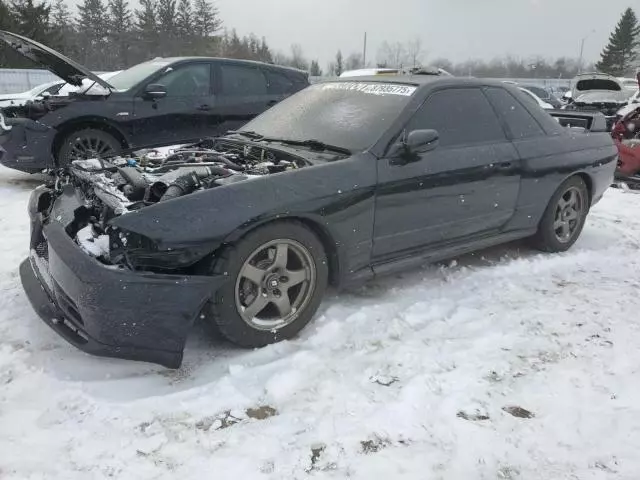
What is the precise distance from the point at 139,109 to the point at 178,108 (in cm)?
47

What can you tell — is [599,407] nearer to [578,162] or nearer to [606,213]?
[578,162]

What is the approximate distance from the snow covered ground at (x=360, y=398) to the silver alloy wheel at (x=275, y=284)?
0.18 m

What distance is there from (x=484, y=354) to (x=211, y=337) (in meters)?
1.54

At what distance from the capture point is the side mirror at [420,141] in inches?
131

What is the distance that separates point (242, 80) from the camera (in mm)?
7129

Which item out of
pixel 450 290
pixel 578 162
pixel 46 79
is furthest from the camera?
pixel 46 79

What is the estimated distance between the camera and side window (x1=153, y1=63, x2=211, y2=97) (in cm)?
667

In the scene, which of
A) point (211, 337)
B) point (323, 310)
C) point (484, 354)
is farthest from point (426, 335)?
point (211, 337)

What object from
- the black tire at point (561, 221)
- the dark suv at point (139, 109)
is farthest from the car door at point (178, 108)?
the black tire at point (561, 221)

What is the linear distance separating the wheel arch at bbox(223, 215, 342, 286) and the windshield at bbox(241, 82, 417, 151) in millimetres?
638

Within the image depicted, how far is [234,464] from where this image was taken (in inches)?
82.1

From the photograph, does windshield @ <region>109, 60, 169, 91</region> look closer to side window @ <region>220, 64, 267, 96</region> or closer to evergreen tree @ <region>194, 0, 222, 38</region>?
side window @ <region>220, 64, 267, 96</region>

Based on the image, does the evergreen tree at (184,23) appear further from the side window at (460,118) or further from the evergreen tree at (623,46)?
the side window at (460,118)

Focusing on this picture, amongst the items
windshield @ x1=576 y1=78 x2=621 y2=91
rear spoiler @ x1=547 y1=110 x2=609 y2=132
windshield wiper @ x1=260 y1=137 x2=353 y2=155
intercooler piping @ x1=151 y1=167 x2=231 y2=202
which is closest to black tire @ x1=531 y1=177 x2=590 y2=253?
rear spoiler @ x1=547 y1=110 x2=609 y2=132
